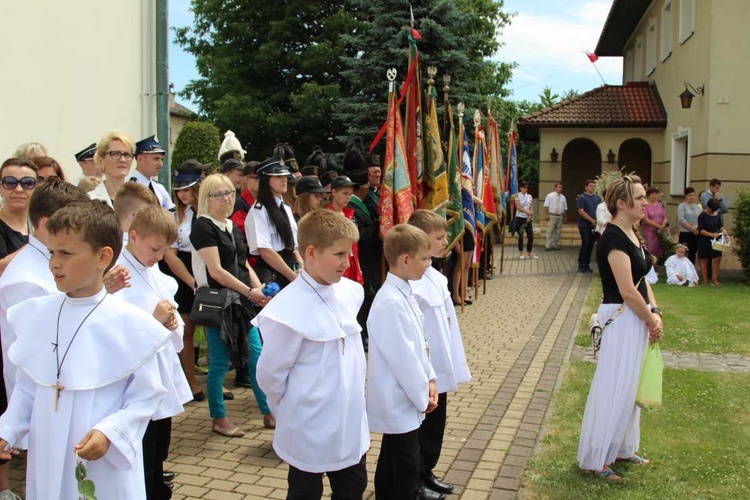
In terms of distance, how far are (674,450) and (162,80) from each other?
7348 millimetres

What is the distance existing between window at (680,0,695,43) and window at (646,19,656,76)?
4.66m

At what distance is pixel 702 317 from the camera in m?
11.5

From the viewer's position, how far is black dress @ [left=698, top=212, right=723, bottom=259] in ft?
51.8

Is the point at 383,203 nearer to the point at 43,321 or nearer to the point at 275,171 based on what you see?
the point at 275,171

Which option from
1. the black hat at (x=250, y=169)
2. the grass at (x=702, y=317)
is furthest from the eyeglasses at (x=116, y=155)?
the grass at (x=702, y=317)

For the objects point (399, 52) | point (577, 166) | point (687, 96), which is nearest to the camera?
point (687, 96)

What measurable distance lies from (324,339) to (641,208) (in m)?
2.55

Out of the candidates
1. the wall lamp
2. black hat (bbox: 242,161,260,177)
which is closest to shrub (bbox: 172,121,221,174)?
the wall lamp

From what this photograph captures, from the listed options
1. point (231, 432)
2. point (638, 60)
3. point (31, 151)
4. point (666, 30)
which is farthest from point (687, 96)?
point (31, 151)

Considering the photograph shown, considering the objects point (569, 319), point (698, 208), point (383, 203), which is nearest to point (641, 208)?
point (383, 203)

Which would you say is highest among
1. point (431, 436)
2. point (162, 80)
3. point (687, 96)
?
point (687, 96)

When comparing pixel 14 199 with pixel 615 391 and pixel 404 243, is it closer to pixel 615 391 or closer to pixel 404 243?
pixel 404 243

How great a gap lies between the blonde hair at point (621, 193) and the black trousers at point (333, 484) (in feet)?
8.32

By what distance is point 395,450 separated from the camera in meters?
4.05
